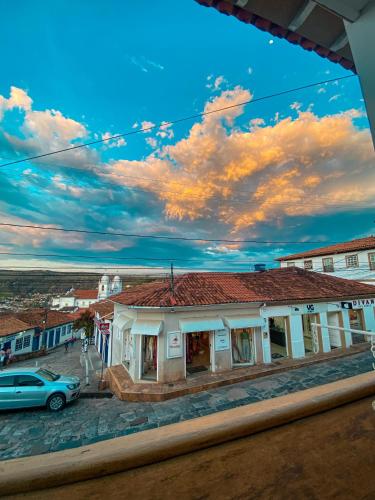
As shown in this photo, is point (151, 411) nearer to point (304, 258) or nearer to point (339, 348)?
point (339, 348)

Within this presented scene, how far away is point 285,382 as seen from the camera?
916 cm

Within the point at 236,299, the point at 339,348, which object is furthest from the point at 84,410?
the point at 339,348

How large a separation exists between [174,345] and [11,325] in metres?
24.5

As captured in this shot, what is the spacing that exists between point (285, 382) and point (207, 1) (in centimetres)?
1120

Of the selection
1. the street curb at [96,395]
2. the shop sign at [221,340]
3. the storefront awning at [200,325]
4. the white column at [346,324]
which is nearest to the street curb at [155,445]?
the storefront awning at [200,325]

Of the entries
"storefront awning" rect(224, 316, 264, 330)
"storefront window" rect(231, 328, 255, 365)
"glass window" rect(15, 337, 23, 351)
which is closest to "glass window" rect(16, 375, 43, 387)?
"storefront awning" rect(224, 316, 264, 330)

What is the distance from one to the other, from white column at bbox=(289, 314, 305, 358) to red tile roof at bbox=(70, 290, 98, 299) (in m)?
82.4

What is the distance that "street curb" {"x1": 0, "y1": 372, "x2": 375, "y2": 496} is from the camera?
2.94 feet

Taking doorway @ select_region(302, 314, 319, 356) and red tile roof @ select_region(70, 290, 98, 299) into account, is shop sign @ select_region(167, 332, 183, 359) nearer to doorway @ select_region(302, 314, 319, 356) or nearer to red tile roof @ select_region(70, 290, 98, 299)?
doorway @ select_region(302, 314, 319, 356)

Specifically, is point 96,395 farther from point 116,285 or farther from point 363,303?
point 116,285

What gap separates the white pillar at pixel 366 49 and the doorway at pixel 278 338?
12625 millimetres

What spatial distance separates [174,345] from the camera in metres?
9.73

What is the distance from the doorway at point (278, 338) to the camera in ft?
40.5

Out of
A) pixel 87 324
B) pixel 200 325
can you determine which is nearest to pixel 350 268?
pixel 200 325
